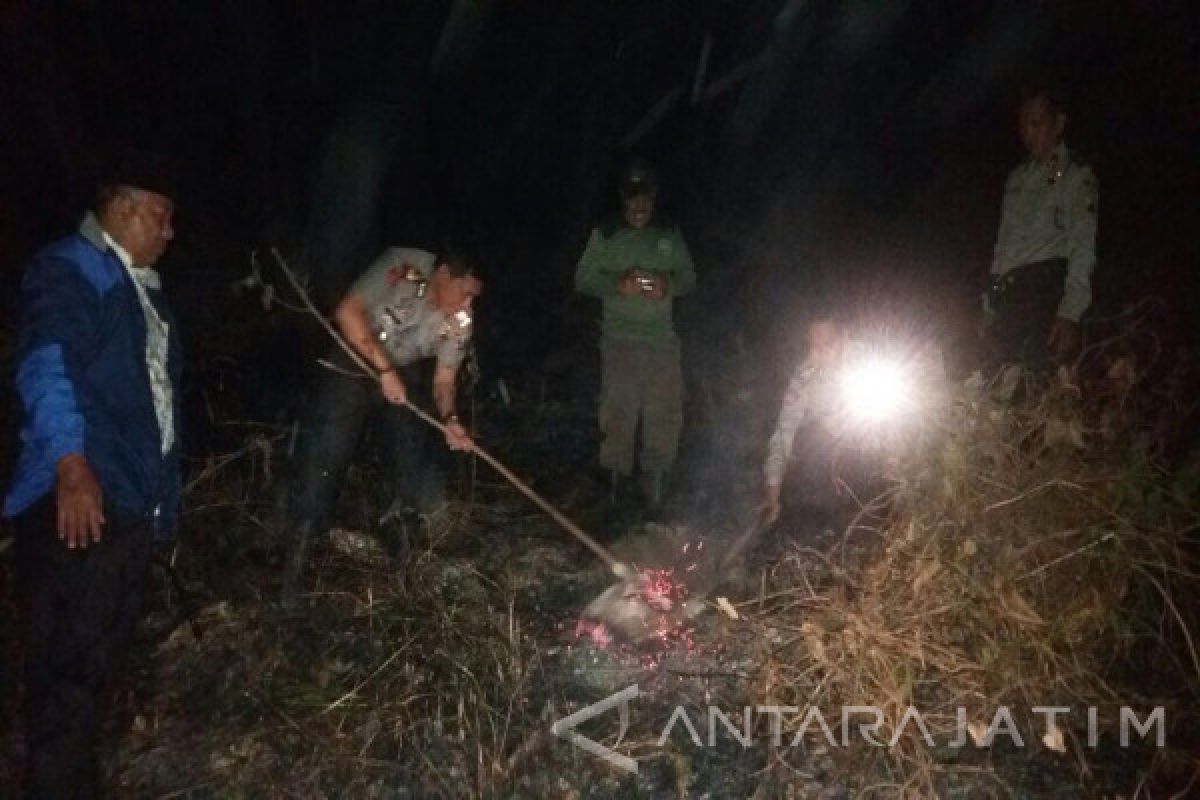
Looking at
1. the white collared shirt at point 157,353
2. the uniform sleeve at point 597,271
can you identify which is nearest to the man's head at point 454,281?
the uniform sleeve at point 597,271

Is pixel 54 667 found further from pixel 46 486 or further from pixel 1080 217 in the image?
pixel 1080 217

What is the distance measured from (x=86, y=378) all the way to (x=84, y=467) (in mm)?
292

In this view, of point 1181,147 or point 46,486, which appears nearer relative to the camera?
point 46,486

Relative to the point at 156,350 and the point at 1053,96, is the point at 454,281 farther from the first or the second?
the point at 1053,96

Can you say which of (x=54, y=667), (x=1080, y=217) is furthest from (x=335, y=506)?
(x=1080, y=217)

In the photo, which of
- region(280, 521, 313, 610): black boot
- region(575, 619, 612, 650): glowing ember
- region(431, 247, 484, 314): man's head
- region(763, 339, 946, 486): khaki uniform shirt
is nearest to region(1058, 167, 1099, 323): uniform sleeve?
region(763, 339, 946, 486): khaki uniform shirt

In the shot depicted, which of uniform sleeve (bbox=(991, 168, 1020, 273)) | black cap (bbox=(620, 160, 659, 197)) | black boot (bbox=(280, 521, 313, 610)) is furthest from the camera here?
black cap (bbox=(620, 160, 659, 197))

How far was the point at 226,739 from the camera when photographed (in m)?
3.49

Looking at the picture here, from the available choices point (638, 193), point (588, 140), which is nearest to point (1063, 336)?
point (638, 193)

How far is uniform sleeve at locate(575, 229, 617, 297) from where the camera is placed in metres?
5.24

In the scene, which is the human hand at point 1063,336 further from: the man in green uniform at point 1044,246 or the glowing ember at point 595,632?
the glowing ember at point 595,632

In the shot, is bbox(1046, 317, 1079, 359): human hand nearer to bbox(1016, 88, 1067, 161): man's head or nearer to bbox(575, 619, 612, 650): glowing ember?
bbox(1016, 88, 1067, 161): man's head

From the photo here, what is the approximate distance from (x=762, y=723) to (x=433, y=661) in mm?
1370

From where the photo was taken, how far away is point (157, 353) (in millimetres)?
3031
